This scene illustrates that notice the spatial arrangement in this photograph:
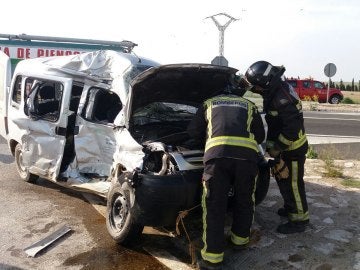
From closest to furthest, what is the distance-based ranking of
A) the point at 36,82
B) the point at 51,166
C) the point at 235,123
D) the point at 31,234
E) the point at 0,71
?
the point at 235,123 < the point at 31,234 < the point at 51,166 < the point at 36,82 < the point at 0,71

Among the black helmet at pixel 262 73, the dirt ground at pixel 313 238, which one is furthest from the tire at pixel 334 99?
the black helmet at pixel 262 73

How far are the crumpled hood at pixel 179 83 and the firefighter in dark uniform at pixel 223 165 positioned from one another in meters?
0.77

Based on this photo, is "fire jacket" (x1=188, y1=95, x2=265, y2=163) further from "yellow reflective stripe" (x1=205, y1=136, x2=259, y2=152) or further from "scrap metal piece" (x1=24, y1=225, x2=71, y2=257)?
"scrap metal piece" (x1=24, y1=225, x2=71, y2=257)

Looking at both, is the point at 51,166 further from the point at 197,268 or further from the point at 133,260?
the point at 197,268

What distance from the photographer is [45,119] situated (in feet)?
19.9

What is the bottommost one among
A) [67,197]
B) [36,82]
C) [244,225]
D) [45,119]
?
[67,197]

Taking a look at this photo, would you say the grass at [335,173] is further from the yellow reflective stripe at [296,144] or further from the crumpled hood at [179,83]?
the crumpled hood at [179,83]

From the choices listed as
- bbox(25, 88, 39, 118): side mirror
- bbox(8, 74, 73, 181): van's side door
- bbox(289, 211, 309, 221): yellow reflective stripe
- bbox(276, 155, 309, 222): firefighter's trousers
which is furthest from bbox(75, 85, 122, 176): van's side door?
bbox(289, 211, 309, 221): yellow reflective stripe

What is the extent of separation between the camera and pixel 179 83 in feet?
17.1

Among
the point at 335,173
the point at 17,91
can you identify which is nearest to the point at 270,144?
the point at 335,173

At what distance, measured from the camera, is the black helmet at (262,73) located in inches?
182

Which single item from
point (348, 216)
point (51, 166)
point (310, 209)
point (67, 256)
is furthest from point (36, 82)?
point (348, 216)

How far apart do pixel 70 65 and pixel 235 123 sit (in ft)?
9.60

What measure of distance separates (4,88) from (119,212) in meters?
3.92
